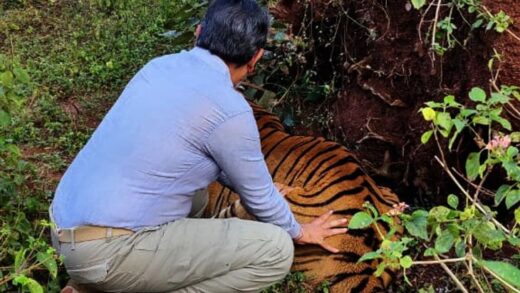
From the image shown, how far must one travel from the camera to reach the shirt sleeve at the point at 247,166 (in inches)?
116

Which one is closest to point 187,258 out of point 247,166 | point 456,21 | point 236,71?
point 247,166

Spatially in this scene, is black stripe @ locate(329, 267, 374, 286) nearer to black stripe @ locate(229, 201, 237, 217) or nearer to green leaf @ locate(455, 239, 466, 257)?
black stripe @ locate(229, 201, 237, 217)

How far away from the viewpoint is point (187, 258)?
3.09 m

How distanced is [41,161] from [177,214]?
1952 millimetres

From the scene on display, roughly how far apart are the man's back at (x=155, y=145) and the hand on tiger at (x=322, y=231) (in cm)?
64

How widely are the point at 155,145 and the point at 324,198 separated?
107 centimetres

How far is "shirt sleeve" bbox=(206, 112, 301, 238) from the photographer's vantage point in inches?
116

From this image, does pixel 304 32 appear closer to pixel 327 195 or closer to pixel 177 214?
pixel 327 195

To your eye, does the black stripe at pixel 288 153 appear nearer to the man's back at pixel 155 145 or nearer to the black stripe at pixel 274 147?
the black stripe at pixel 274 147

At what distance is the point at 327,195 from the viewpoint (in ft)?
12.1

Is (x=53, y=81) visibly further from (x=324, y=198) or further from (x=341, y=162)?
(x=324, y=198)

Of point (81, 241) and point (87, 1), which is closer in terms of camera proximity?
point (81, 241)

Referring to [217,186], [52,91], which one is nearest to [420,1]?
[217,186]

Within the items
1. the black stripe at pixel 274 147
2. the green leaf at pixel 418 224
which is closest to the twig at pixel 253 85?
the black stripe at pixel 274 147
